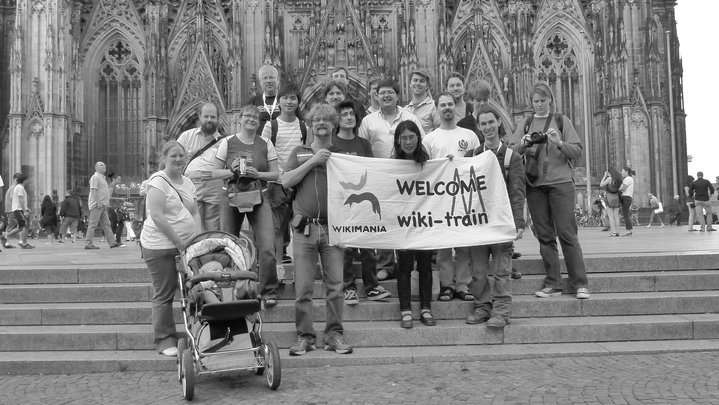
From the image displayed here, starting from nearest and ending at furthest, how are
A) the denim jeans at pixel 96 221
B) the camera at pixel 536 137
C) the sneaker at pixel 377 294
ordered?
the camera at pixel 536 137, the sneaker at pixel 377 294, the denim jeans at pixel 96 221

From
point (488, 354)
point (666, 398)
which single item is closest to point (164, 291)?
point (488, 354)

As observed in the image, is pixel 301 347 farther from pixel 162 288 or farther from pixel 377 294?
pixel 162 288

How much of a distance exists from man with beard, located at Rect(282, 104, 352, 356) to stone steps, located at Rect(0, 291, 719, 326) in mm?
748

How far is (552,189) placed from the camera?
668cm

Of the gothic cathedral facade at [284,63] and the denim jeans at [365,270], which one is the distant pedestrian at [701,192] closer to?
the gothic cathedral facade at [284,63]

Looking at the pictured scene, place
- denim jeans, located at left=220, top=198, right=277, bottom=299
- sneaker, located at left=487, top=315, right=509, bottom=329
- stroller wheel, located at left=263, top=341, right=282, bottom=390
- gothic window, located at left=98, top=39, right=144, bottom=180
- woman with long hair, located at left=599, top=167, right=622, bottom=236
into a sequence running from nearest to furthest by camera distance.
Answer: stroller wheel, located at left=263, top=341, right=282, bottom=390
sneaker, located at left=487, top=315, right=509, bottom=329
denim jeans, located at left=220, top=198, right=277, bottom=299
woman with long hair, located at left=599, top=167, right=622, bottom=236
gothic window, located at left=98, top=39, right=144, bottom=180

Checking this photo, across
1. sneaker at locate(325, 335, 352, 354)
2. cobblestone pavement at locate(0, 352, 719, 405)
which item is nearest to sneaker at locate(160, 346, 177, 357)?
cobblestone pavement at locate(0, 352, 719, 405)

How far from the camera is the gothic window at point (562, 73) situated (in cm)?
2828

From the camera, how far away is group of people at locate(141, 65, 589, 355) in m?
5.79

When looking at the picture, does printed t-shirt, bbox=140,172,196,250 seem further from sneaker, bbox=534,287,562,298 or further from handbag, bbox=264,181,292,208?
sneaker, bbox=534,287,562,298

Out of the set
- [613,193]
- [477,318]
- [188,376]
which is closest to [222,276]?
[188,376]

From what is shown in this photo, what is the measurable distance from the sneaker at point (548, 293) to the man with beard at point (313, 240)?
7.60ft

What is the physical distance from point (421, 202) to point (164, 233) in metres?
2.63

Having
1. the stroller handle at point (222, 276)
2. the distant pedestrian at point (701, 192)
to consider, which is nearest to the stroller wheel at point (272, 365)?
the stroller handle at point (222, 276)
